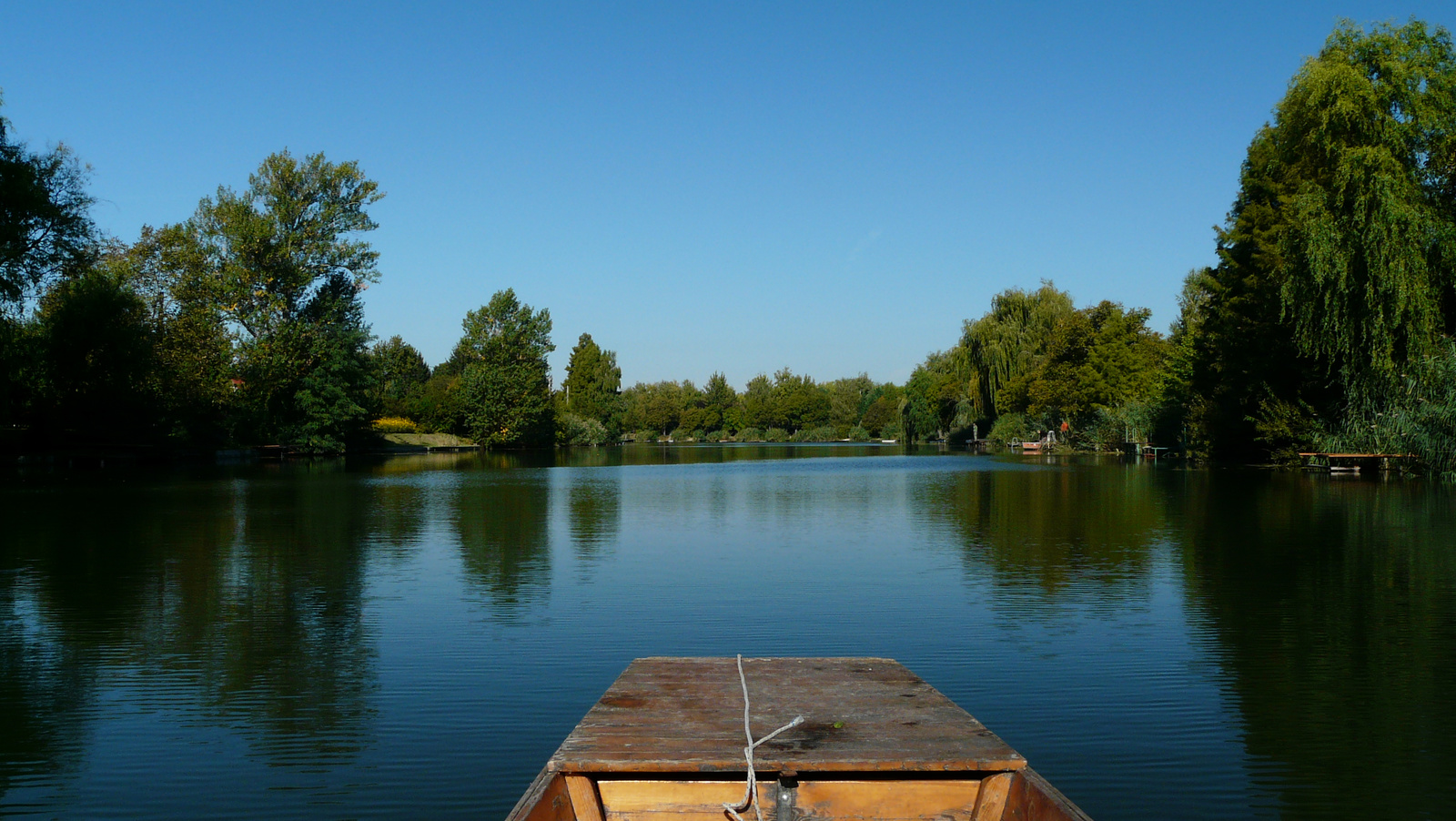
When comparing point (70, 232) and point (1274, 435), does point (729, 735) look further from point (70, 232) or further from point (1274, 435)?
point (70, 232)

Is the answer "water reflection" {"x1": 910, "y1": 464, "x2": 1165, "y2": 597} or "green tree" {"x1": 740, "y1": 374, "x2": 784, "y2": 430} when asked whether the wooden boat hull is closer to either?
"water reflection" {"x1": 910, "y1": 464, "x2": 1165, "y2": 597}

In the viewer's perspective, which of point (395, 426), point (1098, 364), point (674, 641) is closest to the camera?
point (674, 641)

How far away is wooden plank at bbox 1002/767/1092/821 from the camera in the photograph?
3514 mm

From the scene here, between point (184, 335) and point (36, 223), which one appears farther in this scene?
point (184, 335)

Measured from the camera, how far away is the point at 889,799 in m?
4.10

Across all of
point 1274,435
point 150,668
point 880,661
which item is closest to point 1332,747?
point 880,661

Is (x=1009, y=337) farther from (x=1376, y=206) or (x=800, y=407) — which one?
(x=800, y=407)

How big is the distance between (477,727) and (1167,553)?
10.6m

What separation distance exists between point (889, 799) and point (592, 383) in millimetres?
100953

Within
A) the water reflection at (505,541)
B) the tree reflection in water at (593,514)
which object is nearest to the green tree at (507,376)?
the tree reflection in water at (593,514)

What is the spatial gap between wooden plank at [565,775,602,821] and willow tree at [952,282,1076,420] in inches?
2398

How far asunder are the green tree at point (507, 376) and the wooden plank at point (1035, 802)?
7185cm

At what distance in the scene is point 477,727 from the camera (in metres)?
6.06

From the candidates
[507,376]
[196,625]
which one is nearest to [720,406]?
[507,376]
